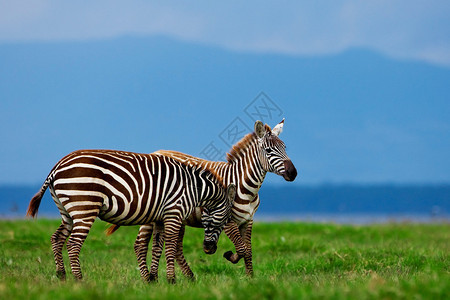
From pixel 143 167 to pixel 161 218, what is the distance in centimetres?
82

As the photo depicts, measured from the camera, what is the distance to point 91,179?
333 inches

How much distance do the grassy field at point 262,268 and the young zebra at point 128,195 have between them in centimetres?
72

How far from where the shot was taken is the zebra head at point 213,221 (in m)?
9.77

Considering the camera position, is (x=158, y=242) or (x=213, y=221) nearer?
(x=213, y=221)

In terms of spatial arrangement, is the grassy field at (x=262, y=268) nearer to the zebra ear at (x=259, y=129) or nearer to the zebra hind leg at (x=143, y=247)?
the zebra hind leg at (x=143, y=247)

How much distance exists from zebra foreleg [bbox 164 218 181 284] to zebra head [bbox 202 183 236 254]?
2.19 feet

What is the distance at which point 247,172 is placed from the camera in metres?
10.2

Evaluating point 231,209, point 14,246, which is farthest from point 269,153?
point 14,246

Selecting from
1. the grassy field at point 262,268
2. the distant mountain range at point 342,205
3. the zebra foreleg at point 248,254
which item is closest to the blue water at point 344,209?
the distant mountain range at point 342,205

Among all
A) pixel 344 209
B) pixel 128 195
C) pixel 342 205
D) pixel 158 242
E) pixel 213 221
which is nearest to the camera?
pixel 128 195

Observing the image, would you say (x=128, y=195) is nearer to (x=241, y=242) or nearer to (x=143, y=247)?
(x=143, y=247)

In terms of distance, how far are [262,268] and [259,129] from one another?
9.13 feet

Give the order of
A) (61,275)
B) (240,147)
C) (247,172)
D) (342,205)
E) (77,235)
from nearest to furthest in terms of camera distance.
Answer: (77,235) < (61,275) < (247,172) < (240,147) < (342,205)

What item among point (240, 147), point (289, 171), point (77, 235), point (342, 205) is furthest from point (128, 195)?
point (342, 205)
